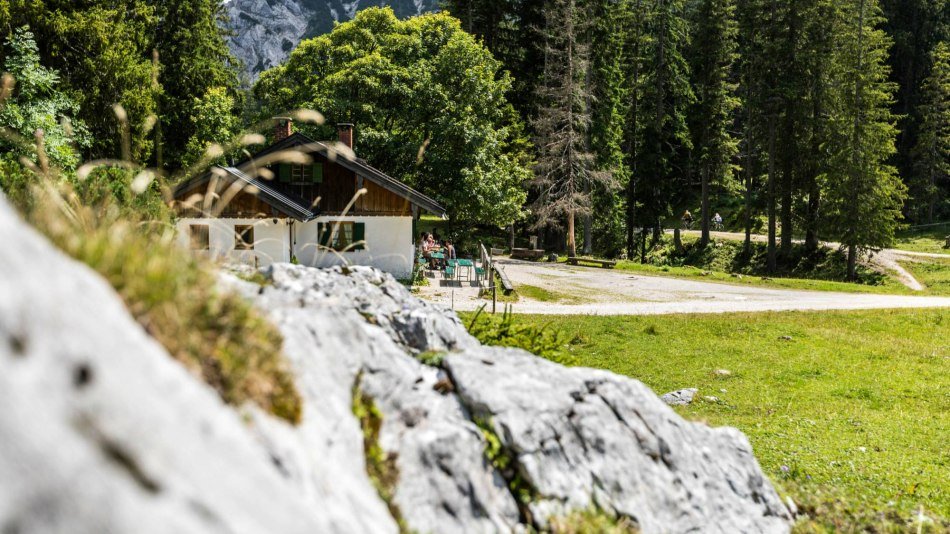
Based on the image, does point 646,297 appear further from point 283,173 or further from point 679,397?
point 283,173

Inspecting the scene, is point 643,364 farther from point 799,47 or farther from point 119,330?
point 799,47

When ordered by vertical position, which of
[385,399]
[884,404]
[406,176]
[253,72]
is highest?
[253,72]

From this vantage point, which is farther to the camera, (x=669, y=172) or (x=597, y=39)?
(x=669, y=172)

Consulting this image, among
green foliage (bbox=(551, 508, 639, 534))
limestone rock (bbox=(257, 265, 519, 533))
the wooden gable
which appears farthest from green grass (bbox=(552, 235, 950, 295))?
limestone rock (bbox=(257, 265, 519, 533))

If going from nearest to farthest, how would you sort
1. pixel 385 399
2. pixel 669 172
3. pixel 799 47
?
pixel 385 399 < pixel 799 47 < pixel 669 172

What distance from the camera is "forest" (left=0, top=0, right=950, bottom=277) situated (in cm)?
3256

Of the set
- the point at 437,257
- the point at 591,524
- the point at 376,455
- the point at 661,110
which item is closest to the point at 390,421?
the point at 376,455

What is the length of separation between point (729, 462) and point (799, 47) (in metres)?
45.5

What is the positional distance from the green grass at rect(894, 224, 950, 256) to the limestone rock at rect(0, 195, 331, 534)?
55940 millimetres

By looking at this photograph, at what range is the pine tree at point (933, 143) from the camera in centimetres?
5606

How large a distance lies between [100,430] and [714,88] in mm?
52978

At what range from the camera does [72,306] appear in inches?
105

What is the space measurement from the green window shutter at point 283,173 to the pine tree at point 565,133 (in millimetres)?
16498

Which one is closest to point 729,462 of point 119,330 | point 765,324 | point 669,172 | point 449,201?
point 119,330
